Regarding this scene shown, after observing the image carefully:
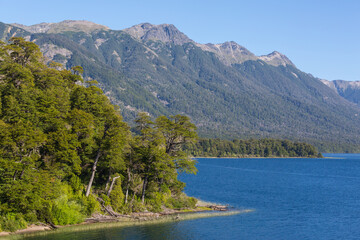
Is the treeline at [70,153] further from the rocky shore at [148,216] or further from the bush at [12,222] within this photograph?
the rocky shore at [148,216]

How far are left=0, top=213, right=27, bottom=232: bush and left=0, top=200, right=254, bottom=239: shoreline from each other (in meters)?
0.71

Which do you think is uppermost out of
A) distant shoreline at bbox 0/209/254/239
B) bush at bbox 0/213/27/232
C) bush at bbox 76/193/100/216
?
bush at bbox 76/193/100/216

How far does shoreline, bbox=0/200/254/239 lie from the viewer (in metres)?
64.0

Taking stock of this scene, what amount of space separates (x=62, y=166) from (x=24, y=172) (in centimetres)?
→ 1003

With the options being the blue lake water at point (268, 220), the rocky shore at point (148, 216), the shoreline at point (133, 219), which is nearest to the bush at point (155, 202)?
the rocky shore at point (148, 216)

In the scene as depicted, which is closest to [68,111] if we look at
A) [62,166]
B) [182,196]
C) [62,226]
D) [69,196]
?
[62,166]

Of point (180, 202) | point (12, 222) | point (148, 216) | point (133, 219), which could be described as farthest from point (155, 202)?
point (12, 222)

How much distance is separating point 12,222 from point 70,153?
15.8 meters

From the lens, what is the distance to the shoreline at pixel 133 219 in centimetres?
6397

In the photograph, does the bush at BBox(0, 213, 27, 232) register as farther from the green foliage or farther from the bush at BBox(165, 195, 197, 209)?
the bush at BBox(165, 195, 197, 209)

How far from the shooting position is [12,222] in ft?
203

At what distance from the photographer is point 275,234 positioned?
234ft

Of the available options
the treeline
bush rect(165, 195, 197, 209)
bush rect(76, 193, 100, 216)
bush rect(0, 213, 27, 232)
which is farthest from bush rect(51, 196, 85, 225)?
bush rect(165, 195, 197, 209)

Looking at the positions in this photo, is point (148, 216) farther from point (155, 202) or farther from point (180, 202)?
point (180, 202)
